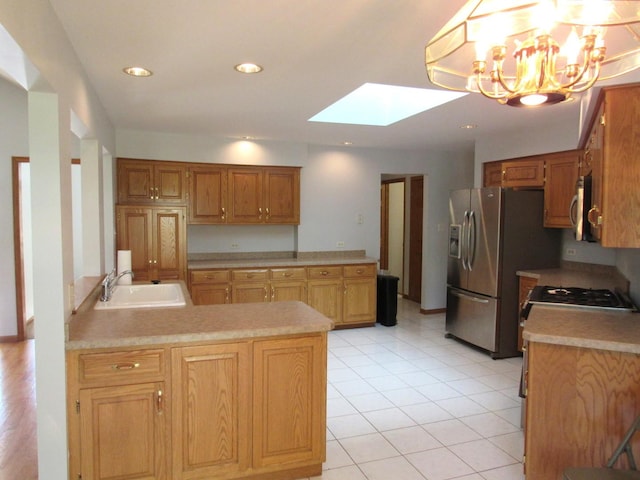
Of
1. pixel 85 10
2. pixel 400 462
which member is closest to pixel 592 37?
pixel 85 10

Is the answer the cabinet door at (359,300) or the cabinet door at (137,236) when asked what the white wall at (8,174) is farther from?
the cabinet door at (359,300)

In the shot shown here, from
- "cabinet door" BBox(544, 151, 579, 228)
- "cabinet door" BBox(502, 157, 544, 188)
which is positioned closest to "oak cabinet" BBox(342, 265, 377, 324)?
"cabinet door" BBox(502, 157, 544, 188)

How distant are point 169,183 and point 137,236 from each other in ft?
2.79

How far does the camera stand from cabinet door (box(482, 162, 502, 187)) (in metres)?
5.05

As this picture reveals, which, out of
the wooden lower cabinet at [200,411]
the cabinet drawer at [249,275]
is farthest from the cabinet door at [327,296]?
the wooden lower cabinet at [200,411]

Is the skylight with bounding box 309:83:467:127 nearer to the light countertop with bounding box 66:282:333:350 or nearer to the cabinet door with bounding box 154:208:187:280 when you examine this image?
the cabinet door with bounding box 154:208:187:280

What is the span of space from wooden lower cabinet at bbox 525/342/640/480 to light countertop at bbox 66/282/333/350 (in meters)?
1.12

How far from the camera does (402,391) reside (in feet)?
12.1

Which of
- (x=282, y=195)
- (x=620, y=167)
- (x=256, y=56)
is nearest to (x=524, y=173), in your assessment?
(x=620, y=167)

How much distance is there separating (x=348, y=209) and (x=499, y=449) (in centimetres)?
377

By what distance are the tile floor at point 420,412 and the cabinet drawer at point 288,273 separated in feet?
2.80

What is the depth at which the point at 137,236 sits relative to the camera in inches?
174

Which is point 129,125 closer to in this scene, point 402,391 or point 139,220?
point 139,220

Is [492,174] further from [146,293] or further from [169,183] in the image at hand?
[146,293]
